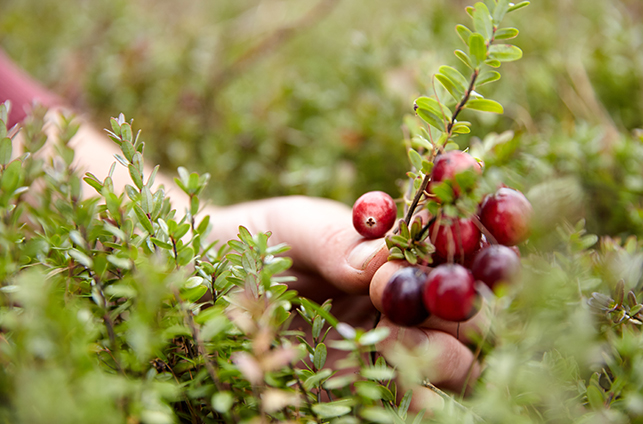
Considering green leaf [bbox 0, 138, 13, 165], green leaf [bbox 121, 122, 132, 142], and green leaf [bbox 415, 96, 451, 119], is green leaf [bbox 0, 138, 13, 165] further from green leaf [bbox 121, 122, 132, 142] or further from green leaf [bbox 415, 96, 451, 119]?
green leaf [bbox 415, 96, 451, 119]

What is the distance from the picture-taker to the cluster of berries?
0.57 metres

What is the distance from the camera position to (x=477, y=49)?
2.01 ft

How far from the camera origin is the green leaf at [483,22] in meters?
0.62

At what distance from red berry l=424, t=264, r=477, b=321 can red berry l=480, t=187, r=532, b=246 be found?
11 centimetres

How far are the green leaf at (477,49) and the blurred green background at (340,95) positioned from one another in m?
0.47

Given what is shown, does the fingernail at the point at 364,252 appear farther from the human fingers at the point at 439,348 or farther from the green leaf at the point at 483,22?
the green leaf at the point at 483,22

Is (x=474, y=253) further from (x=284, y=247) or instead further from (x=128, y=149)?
(x=128, y=149)

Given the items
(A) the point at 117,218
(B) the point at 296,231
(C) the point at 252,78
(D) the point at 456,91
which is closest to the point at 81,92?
(C) the point at 252,78

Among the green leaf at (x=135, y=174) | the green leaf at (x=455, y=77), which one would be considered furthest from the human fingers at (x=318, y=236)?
the green leaf at (x=135, y=174)

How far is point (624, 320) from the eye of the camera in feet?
2.33

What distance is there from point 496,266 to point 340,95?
1612 millimetres

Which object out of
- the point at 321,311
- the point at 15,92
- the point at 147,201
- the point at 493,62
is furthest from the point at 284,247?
the point at 15,92

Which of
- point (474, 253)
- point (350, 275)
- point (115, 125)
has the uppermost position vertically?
point (115, 125)

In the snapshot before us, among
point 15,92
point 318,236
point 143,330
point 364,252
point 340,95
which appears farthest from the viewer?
point 340,95
